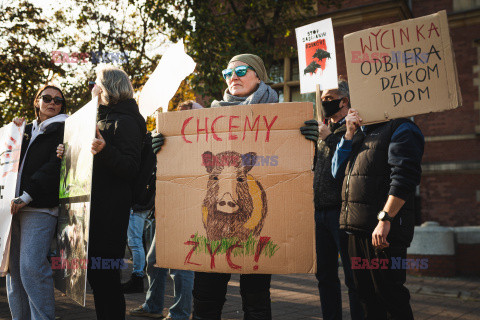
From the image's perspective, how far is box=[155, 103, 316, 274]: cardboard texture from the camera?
87.8 inches

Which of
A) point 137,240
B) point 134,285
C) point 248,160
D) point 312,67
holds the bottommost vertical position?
point 134,285

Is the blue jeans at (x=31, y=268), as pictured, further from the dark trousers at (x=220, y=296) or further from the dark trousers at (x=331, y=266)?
the dark trousers at (x=331, y=266)

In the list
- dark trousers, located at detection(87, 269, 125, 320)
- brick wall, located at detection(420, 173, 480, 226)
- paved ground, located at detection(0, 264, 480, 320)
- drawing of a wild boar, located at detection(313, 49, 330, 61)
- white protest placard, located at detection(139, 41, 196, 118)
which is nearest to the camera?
dark trousers, located at detection(87, 269, 125, 320)

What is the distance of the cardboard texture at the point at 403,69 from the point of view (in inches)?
102

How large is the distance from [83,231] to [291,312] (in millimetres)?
2859

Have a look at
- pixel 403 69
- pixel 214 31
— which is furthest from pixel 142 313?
pixel 214 31

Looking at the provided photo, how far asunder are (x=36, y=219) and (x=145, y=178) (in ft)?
2.73

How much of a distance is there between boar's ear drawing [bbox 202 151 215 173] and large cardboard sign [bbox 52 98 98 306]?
2.34 ft

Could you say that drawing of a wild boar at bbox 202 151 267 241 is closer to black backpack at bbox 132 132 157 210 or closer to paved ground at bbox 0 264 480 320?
black backpack at bbox 132 132 157 210

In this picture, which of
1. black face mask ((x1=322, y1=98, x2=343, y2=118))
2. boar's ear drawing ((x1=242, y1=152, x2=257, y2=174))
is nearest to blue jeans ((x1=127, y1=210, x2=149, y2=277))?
black face mask ((x1=322, y1=98, x2=343, y2=118))

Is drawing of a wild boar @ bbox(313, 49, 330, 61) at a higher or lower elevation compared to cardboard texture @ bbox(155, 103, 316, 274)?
higher

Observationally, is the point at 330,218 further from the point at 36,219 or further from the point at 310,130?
the point at 36,219

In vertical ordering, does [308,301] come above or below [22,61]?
below

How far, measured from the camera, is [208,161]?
2.33m
